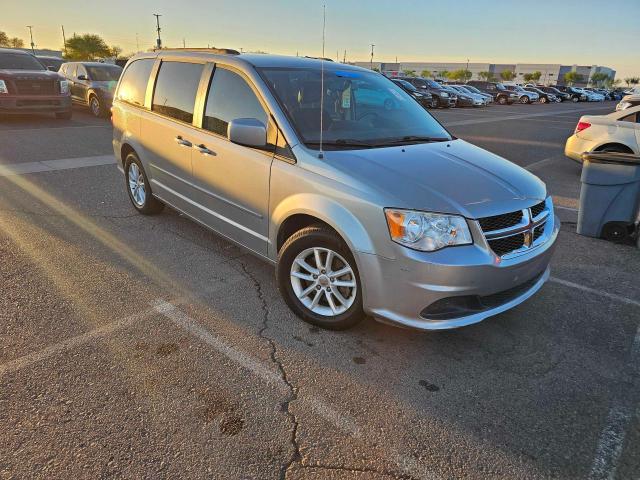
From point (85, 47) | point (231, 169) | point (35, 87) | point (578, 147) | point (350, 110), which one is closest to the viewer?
point (231, 169)

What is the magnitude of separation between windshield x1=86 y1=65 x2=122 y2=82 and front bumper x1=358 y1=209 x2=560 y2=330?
14.8 metres

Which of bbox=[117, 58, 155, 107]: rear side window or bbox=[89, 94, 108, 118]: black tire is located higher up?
bbox=[117, 58, 155, 107]: rear side window

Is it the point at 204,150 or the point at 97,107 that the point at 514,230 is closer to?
the point at 204,150

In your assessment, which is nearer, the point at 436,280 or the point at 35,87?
the point at 436,280

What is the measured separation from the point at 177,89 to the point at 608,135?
25.0 ft

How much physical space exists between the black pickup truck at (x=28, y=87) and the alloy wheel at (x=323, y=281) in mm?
11958

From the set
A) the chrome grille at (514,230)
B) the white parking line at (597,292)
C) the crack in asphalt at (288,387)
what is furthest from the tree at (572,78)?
the crack in asphalt at (288,387)

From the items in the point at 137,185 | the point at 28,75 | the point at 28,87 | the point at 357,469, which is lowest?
the point at 357,469

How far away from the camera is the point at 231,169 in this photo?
3.63 metres

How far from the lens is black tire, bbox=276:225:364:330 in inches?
116

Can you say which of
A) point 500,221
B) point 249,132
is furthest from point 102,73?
A: point 500,221

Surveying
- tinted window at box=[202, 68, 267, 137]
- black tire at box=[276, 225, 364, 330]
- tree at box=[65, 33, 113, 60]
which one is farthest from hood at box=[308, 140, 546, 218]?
tree at box=[65, 33, 113, 60]

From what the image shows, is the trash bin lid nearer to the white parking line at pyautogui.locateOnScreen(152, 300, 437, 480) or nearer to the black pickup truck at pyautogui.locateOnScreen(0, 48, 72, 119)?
the white parking line at pyautogui.locateOnScreen(152, 300, 437, 480)

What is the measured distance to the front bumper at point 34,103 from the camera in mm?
11656
